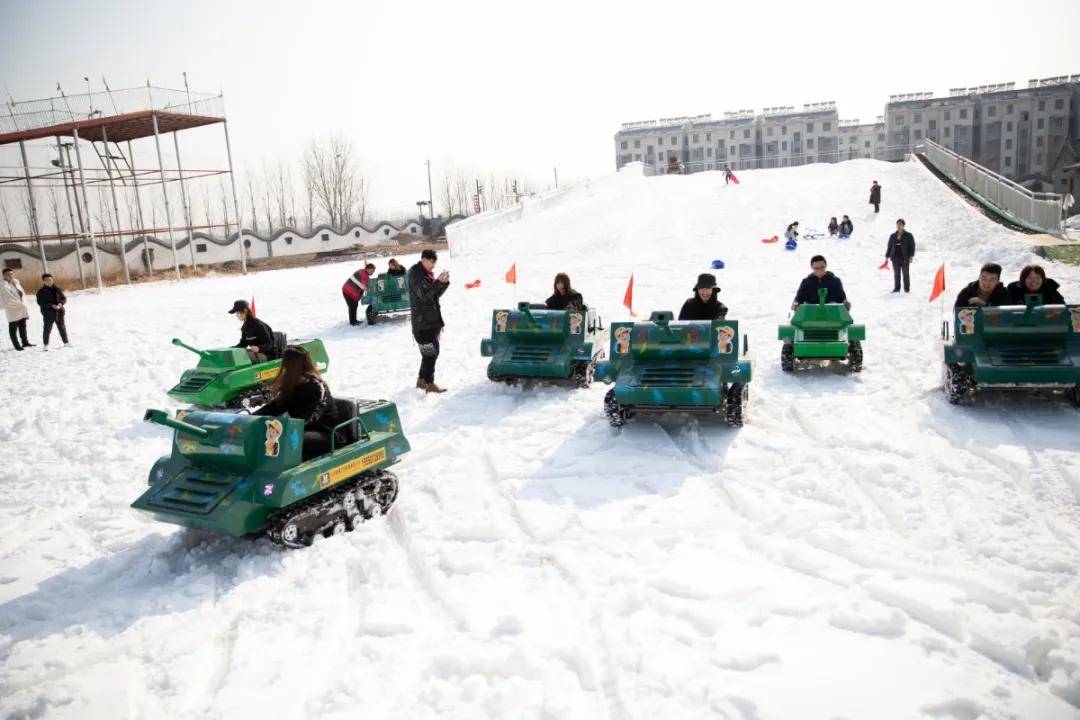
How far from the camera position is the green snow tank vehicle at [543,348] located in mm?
9062

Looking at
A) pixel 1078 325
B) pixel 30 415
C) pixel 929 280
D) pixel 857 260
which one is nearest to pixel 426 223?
pixel 857 260

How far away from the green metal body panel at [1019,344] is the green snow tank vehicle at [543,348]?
4.04m

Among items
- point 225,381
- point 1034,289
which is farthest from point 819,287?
point 225,381

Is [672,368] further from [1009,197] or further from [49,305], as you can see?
[1009,197]

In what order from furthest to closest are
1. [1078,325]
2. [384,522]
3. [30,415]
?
[30,415] → [1078,325] → [384,522]

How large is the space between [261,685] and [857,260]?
19346 mm

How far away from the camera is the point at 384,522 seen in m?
5.70

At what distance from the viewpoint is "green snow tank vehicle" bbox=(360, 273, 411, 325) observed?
49.5 feet

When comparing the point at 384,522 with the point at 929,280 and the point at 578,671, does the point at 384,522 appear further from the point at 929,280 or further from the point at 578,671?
the point at 929,280

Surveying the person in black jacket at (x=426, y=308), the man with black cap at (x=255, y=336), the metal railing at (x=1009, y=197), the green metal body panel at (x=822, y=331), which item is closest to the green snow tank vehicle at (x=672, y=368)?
the green metal body panel at (x=822, y=331)

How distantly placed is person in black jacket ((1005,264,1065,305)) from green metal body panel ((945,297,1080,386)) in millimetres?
474

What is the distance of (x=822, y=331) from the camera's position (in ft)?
30.5

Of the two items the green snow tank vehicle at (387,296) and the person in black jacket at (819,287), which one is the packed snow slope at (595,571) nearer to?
the person in black jacket at (819,287)

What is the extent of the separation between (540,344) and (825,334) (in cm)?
359
